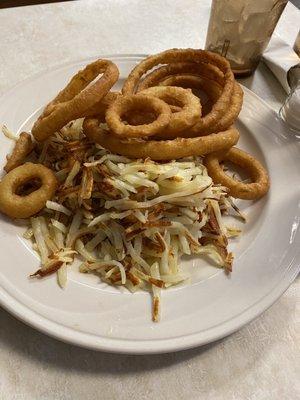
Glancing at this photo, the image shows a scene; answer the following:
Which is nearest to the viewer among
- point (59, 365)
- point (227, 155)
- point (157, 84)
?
point (59, 365)

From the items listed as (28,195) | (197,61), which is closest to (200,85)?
(197,61)

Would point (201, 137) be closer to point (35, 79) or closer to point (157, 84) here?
point (157, 84)

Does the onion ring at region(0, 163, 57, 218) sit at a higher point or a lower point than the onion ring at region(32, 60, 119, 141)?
lower

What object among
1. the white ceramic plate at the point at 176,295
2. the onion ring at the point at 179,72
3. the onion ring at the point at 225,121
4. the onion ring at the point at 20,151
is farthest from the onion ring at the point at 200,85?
the onion ring at the point at 20,151

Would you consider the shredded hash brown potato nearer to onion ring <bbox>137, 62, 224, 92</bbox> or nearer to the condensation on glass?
onion ring <bbox>137, 62, 224, 92</bbox>

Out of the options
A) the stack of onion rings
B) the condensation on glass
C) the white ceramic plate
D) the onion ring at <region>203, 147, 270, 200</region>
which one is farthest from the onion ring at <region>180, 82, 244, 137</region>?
the condensation on glass

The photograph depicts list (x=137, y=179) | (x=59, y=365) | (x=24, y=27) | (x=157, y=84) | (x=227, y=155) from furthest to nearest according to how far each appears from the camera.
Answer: (x=24, y=27) < (x=157, y=84) < (x=227, y=155) < (x=137, y=179) < (x=59, y=365)

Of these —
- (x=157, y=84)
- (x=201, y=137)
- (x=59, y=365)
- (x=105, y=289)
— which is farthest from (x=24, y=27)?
(x=59, y=365)
